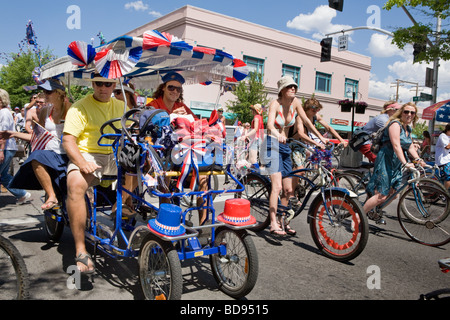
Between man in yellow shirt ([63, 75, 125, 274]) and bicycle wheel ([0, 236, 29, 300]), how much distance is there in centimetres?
86

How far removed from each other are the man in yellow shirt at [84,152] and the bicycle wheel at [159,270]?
71 cm

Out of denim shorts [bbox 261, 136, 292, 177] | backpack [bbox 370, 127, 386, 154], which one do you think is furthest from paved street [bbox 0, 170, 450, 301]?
backpack [bbox 370, 127, 386, 154]

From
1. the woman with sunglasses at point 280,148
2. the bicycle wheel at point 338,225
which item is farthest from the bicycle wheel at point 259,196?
the bicycle wheel at point 338,225

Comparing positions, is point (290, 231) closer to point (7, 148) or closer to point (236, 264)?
point (236, 264)

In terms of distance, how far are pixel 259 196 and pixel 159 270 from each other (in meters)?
2.86

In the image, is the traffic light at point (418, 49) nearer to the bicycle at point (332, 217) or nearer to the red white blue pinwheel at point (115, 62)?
the bicycle at point (332, 217)

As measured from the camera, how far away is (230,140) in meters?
3.65

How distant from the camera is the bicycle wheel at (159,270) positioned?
2709 mm

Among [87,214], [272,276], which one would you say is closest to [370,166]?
[272,276]

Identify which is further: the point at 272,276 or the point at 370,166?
the point at 370,166

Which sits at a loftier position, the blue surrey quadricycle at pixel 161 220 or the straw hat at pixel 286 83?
the straw hat at pixel 286 83
